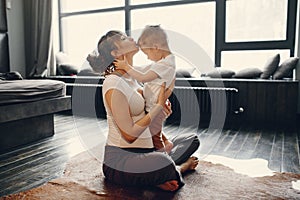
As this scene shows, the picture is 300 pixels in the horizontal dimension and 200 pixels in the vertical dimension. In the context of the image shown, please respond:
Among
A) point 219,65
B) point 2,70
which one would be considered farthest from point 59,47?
point 219,65

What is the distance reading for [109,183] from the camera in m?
1.92

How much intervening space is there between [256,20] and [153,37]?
2795 millimetres

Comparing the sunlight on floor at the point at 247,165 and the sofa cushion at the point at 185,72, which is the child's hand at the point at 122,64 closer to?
the sunlight on floor at the point at 247,165

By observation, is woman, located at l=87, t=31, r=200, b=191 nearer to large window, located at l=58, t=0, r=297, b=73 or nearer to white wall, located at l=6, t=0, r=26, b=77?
large window, located at l=58, t=0, r=297, b=73

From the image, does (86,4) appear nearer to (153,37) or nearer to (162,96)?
(153,37)

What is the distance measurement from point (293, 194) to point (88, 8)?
14.9 ft

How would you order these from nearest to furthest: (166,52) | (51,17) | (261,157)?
1. (166,52)
2. (261,157)
3. (51,17)

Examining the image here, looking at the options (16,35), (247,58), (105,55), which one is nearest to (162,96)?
(105,55)

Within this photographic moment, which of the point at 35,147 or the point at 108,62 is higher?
the point at 108,62

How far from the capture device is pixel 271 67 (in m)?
3.67

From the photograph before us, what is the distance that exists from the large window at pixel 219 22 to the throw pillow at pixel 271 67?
0.38 metres

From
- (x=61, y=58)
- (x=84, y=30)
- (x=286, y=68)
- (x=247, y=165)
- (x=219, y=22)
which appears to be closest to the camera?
(x=247, y=165)

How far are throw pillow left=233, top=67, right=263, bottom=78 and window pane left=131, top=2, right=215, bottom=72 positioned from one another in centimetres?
53

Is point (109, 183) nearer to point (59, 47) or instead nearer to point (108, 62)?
point (108, 62)
